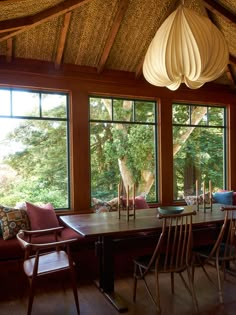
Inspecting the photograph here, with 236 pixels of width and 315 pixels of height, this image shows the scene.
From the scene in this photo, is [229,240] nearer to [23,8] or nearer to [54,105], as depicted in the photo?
[54,105]

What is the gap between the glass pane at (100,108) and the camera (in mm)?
4939

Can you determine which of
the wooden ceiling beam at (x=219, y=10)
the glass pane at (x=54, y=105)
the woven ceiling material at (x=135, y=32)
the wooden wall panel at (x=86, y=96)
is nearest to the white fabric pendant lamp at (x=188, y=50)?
the wooden ceiling beam at (x=219, y=10)

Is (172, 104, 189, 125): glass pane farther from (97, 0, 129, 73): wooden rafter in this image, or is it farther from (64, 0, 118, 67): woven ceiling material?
(64, 0, 118, 67): woven ceiling material

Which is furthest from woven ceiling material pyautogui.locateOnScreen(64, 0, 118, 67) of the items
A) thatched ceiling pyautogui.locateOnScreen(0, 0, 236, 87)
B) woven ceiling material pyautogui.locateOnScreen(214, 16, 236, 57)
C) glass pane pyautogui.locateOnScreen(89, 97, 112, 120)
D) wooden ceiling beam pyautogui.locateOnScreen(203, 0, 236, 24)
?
woven ceiling material pyautogui.locateOnScreen(214, 16, 236, 57)

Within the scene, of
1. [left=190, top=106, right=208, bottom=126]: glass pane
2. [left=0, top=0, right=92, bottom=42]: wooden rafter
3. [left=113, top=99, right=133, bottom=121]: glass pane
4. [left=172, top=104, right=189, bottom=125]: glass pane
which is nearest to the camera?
[left=0, top=0, right=92, bottom=42]: wooden rafter

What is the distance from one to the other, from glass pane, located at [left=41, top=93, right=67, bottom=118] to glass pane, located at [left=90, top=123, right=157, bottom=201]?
1.86 feet

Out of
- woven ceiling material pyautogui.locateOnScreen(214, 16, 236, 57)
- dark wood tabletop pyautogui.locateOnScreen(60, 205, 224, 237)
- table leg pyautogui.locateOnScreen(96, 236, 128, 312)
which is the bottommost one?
table leg pyautogui.locateOnScreen(96, 236, 128, 312)

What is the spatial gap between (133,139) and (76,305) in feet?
10.5

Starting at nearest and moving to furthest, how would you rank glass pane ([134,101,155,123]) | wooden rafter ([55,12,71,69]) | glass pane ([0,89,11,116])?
wooden rafter ([55,12,71,69])
glass pane ([0,89,11,116])
glass pane ([134,101,155,123])

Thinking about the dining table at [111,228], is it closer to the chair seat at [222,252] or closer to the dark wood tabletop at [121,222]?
the dark wood tabletop at [121,222]

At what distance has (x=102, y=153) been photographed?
5.04 m

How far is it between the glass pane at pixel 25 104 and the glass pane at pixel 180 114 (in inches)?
103

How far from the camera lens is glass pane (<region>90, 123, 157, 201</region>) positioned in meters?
4.98

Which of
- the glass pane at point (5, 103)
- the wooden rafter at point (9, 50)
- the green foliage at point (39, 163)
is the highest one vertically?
the wooden rafter at point (9, 50)
